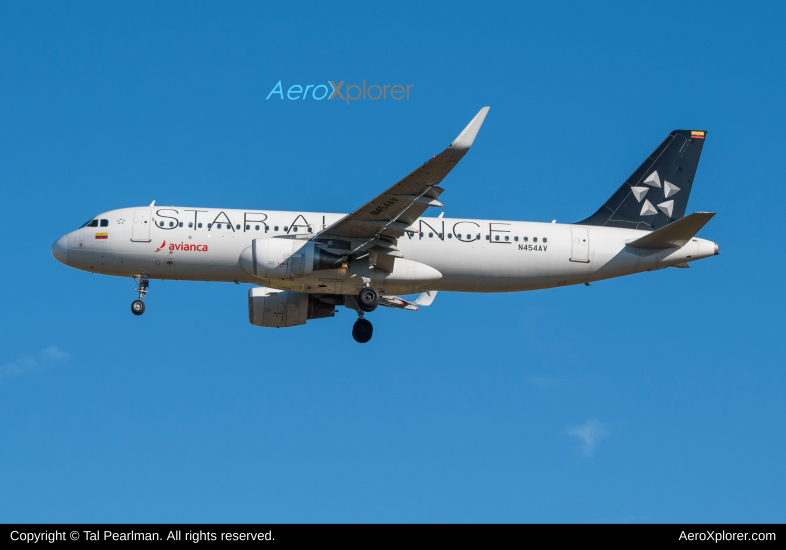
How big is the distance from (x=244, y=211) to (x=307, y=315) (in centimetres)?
588

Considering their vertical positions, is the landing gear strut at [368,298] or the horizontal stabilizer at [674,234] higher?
the horizontal stabilizer at [674,234]

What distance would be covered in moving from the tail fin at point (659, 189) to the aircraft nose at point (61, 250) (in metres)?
21.7

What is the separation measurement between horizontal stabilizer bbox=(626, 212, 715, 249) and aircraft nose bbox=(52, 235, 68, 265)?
22904 millimetres

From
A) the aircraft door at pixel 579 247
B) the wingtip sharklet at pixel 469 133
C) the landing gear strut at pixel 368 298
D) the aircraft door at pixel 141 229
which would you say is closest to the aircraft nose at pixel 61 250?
the aircraft door at pixel 141 229

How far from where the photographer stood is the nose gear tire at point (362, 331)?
124 ft

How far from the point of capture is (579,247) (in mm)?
37688

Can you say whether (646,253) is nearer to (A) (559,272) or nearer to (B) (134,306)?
(A) (559,272)

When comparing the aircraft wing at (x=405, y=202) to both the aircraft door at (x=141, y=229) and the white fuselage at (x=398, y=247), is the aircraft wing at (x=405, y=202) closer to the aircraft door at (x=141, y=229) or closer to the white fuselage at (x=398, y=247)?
the white fuselage at (x=398, y=247)

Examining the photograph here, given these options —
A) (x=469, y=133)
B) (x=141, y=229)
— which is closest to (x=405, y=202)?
(x=469, y=133)

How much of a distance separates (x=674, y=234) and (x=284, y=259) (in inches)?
614

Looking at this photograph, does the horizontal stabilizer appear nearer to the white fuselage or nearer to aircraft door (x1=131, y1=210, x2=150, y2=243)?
the white fuselage

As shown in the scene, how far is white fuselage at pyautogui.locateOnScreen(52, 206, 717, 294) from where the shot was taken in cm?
3584

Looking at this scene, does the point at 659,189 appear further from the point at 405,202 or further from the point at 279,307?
the point at 279,307

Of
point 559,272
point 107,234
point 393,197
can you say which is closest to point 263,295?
point 107,234
